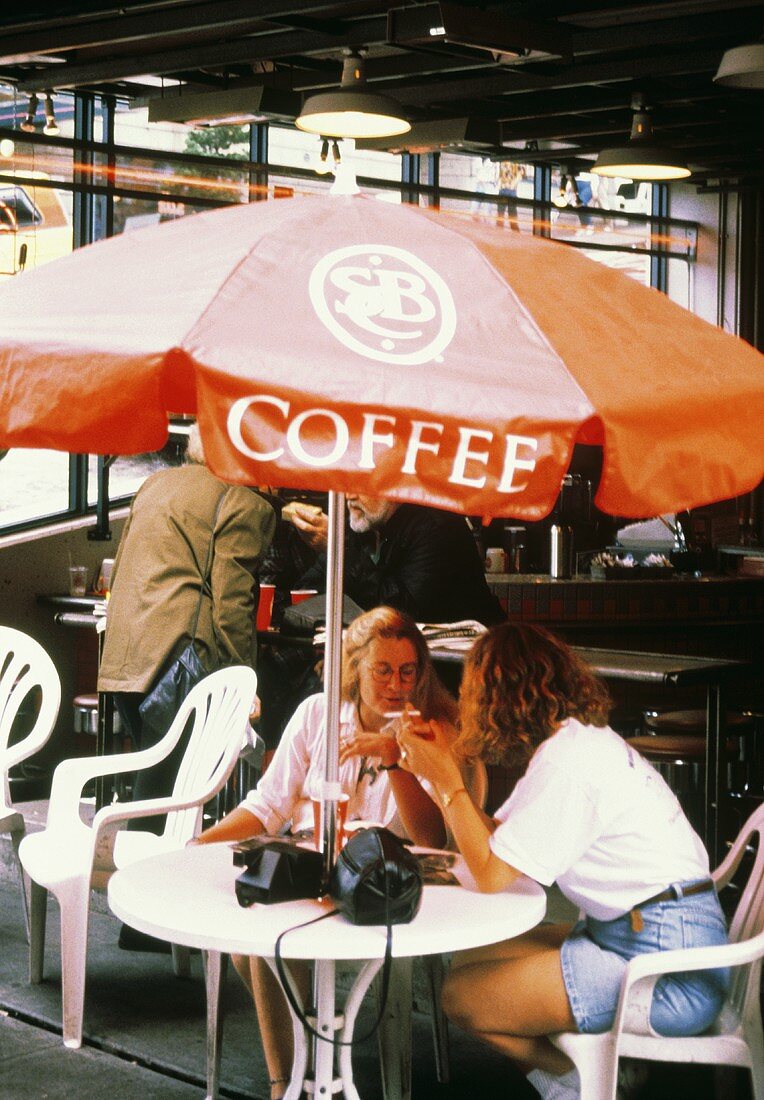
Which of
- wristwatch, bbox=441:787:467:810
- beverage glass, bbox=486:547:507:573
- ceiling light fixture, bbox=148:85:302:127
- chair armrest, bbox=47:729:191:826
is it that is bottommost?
chair armrest, bbox=47:729:191:826

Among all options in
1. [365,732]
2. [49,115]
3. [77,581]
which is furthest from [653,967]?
[49,115]

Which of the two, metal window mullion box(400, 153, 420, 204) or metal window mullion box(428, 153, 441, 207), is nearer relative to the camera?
metal window mullion box(400, 153, 420, 204)

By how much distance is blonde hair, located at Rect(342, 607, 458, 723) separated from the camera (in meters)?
3.55

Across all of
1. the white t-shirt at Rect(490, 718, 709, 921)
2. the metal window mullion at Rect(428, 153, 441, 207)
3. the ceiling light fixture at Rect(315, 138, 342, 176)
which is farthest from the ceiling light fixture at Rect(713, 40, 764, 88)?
the metal window mullion at Rect(428, 153, 441, 207)

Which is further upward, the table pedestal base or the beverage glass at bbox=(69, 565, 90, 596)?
the beverage glass at bbox=(69, 565, 90, 596)

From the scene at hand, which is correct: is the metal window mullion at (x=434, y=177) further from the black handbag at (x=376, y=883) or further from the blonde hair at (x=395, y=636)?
the black handbag at (x=376, y=883)

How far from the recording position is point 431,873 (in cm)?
312

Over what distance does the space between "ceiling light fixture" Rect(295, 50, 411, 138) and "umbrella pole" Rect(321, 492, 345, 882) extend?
4.32 metres

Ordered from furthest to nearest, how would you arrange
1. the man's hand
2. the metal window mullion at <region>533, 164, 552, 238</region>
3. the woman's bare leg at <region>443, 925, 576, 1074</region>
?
the metal window mullion at <region>533, 164, 552, 238</region>
the man's hand
the woman's bare leg at <region>443, 925, 576, 1074</region>

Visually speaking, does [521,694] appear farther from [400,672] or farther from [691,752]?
[691,752]

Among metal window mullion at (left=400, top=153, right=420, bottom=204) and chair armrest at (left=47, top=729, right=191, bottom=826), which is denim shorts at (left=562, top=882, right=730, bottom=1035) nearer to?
chair armrest at (left=47, top=729, right=191, bottom=826)

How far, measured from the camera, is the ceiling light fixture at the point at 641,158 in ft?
27.0

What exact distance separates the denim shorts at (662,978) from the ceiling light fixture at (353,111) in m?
4.71

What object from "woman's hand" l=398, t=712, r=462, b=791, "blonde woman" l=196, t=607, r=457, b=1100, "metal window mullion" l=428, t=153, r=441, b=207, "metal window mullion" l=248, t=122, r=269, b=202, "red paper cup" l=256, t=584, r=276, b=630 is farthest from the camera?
"metal window mullion" l=428, t=153, r=441, b=207
